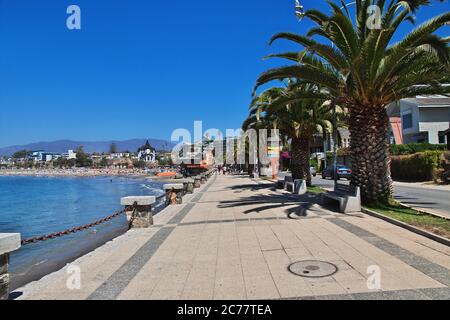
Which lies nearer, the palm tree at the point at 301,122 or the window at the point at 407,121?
the palm tree at the point at 301,122

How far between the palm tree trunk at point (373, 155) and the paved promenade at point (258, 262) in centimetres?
182

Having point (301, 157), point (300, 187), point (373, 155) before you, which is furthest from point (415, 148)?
point (373, 155)

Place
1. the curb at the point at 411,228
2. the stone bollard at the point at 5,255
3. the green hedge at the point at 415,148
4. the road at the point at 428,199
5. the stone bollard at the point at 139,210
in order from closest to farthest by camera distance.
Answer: the stone bollard at the point at 5,255 < the curb at the point at 411,228 < the stone bollard at the point at 139,210 < the road at the point at 428,199 < the green hedge at the point at 415,148

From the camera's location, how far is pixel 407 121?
41688 mm

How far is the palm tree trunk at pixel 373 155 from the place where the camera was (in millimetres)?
11367

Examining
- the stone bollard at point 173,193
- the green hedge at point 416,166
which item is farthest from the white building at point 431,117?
the stone bollard at point 173,193

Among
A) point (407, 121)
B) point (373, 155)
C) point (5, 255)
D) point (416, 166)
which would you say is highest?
point (407, 121)

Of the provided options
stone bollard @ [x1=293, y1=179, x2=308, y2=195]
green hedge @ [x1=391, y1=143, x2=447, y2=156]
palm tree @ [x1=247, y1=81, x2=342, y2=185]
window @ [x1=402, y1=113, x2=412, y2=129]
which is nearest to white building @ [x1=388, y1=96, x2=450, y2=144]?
window @ [x1=402, y1=113, x2=412, y2=129]

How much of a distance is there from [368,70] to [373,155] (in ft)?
8.75

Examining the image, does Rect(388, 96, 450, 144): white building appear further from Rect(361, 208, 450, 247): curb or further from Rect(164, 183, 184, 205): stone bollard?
Rect(361, 208, 450, 247): curb

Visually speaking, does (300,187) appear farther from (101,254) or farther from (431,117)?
(431,117)

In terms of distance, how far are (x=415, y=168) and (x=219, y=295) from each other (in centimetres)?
2782

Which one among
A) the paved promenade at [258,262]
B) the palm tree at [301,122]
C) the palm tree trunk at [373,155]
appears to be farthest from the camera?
the palm tree at [301,122]

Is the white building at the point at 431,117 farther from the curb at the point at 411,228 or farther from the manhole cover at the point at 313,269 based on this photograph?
the manhole cover at the point at 313,269
